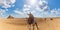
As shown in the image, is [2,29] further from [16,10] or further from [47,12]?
[47,12]

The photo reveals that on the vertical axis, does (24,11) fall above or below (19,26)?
above

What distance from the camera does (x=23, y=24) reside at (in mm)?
1634

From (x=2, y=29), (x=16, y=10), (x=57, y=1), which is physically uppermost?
(x=57, y=1)

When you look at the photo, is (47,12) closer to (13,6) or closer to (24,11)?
(24,11)

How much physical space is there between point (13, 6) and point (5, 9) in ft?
0.37

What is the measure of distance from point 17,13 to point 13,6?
108 mm

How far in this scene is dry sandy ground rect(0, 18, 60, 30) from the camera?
63.3 inches

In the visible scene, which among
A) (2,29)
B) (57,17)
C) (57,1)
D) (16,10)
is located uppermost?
(57,1)

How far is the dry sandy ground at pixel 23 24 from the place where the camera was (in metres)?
1.61

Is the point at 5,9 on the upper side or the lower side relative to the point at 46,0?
lower

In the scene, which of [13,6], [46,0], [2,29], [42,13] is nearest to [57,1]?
[46,0]

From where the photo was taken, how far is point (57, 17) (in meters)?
1.60

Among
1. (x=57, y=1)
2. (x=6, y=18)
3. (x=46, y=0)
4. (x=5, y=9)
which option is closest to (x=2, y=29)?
(x=6, y=18)

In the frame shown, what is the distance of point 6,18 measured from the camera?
165 centimetres
